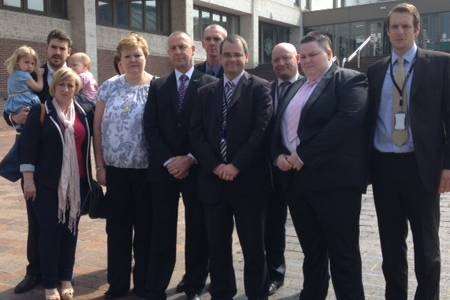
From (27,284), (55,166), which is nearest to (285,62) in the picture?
(55,166)

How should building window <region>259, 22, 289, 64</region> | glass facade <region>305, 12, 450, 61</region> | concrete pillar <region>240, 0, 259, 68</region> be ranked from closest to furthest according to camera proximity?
1. glass facade <region>305, 12, 450, 61</region>
2. concrete pillar <region>240, 0, 259, 68</region>
3. building window <region>259, 22, 289, 64</region>

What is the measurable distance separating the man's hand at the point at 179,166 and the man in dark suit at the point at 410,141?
136cm

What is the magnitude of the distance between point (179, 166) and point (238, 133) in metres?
0.55

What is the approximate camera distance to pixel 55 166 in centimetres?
423

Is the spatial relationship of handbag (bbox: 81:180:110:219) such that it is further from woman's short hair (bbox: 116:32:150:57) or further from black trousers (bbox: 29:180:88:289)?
woman's short hair (bbox: 116:32:150:57)

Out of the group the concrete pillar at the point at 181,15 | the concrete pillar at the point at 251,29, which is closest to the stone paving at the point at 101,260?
the concrete pillar at the point at 181,15

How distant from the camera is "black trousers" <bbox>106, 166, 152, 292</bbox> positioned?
14.3 feet

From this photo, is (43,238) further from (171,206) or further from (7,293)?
(171,206)

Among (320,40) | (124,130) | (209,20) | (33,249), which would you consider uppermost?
(209,20)

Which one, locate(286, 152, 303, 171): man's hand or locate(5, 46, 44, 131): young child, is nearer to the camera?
locate(286, 152, 303, 171): man's hand

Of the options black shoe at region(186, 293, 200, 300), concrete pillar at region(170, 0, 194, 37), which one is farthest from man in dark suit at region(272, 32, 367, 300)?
concrete pillar at region(170, 0, 194, 37)

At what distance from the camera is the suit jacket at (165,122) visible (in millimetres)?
4125

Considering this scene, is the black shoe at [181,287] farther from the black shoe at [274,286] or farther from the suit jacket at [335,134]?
the suit jacket at [335,134]

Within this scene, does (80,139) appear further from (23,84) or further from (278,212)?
(278,212)
